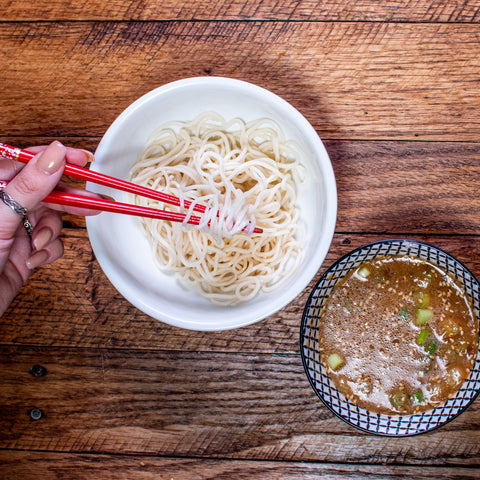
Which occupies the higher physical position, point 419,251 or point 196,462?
point 419,251

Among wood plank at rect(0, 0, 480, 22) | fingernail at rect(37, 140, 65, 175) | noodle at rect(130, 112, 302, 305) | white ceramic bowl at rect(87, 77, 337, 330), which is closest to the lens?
fingernail at rect(37, 140, 65, 175)

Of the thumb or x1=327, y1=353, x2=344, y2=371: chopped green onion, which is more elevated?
the thumb

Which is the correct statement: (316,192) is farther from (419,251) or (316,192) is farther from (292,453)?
(292,453)

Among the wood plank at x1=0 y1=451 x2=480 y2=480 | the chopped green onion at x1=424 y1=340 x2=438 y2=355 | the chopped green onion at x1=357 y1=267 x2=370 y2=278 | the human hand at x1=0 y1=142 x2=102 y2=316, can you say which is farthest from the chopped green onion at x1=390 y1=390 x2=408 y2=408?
Answer: the human hand at x1=0 y1=142 x2=102 y2=316

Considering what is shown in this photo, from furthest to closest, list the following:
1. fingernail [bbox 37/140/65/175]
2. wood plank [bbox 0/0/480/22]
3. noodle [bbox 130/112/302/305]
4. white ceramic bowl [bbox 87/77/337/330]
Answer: wood plank [bbox 0/0/480/22], noodle [bbox 130/112/302/305], white ceramic bowl [bbox 87/77/337/330], fingernail [bbox 37/140/65/175]

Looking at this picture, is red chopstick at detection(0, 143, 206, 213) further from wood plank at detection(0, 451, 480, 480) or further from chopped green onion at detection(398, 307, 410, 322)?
wood plank at detection(0, 451, 480, 480)

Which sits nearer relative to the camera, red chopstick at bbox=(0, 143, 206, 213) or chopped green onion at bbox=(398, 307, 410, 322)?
red chopstick at bbox=(0, 143, 206, 213)

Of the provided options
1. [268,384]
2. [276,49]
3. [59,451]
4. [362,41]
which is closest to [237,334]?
[268,384]
